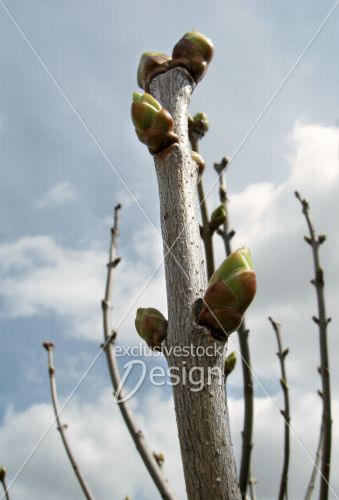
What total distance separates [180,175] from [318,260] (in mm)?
1007

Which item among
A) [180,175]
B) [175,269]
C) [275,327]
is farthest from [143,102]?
[275,327]

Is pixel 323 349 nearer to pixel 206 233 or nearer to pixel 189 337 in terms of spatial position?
pixel 206 233

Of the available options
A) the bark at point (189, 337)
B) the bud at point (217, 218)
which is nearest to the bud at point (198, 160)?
the bark at point (189, 337)

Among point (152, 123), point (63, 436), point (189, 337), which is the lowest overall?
point (189, 337)

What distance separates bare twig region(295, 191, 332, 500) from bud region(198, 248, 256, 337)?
0.77 meters

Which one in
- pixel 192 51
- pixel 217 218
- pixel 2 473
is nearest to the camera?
pixel 192 51

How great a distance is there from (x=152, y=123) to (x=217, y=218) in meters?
0.54

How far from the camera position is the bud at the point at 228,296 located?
2.15 ft

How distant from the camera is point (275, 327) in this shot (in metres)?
1.82

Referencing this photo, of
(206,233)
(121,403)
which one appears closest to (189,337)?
(206,233)

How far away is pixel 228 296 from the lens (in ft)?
2.14

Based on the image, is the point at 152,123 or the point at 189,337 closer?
the point at 189,337

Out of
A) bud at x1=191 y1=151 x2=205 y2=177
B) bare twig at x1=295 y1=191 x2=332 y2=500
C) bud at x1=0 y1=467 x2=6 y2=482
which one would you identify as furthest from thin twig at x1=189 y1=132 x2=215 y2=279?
bud at x1=0 y1=467 x2=6 y2=482

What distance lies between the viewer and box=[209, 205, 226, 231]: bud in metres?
1.29
